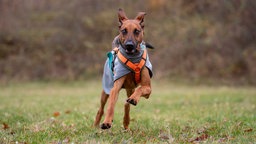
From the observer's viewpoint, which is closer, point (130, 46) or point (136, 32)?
point (130, 46)

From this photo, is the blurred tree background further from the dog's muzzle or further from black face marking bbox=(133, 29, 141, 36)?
the dog's muzzle

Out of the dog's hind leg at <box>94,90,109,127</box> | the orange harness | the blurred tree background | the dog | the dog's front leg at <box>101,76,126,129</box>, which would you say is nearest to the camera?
the dog's front leg at <box>101,76,126,129</box>

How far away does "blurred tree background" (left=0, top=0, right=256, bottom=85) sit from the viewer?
22.8 m

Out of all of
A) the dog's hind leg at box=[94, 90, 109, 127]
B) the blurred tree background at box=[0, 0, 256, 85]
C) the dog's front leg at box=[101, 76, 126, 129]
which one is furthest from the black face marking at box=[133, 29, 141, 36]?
the blurred tree background at box=[0, 0, 256, 85]

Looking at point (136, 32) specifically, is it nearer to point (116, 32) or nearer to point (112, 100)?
point (112, 100)

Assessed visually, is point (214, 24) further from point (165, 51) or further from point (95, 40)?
point (95, 40)

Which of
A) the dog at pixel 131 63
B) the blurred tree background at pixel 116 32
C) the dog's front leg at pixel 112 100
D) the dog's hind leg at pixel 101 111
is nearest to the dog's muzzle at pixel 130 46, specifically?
the dog at pixel 131 63

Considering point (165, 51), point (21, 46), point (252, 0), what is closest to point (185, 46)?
point (165, 51)

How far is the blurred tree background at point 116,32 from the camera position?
22766 mm

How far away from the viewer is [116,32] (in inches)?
1041

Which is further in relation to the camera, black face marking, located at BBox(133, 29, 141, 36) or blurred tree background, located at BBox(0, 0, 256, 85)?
blurred tree background, located at BBox(0, 0, 256, 85)

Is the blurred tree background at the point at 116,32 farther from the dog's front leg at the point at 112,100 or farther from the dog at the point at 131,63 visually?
the dog's front leg at the point at 112,100

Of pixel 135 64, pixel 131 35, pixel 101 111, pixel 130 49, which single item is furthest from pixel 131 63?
pixel 101 111

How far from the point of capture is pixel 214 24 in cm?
2456
